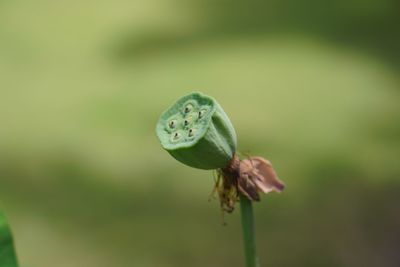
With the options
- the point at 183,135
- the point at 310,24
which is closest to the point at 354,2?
the point at 310,24

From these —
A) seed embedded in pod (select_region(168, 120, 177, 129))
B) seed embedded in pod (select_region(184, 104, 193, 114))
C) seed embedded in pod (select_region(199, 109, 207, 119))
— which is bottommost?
seed embedded in pod (select_region(168, 120, 177, 129))

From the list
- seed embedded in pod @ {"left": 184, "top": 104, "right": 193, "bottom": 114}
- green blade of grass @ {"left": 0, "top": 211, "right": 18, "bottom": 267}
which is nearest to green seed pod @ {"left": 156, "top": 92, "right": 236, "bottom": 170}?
seed embedded in pod @ {"left": 184, "top": 104, "right": 193, "bottom": 114}

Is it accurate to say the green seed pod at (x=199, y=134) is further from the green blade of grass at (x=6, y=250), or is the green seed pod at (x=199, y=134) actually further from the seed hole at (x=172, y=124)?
the green blade of grass at (x=6, y=250)

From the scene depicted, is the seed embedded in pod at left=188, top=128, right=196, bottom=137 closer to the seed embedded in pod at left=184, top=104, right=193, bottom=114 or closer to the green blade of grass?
the seed embedded in pod at left=184, top=104, right=193, bottom=114

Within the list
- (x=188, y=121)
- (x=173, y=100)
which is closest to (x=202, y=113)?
(x=188, y=121)

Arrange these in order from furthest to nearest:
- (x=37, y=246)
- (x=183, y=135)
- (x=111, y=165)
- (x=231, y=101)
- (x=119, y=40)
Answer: (x=119, y=40) → (x=231, y=101) → (x=111, y=165) → (x=37, y=246) → (x=183, y=135)

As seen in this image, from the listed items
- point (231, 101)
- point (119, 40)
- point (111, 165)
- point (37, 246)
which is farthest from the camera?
point (119, 40)

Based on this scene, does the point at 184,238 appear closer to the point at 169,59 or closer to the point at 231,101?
the point at 231,101
